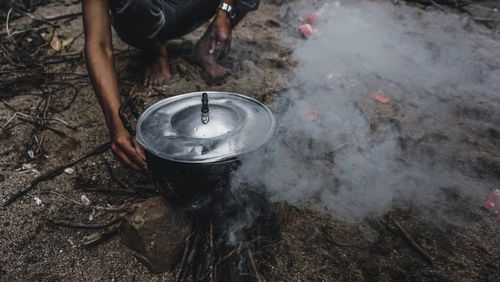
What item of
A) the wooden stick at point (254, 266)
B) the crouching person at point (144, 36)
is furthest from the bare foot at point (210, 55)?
the wooden stick at point (254, 266)

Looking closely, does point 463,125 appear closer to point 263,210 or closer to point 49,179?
point 263,210

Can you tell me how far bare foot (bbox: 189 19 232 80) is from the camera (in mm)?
3834

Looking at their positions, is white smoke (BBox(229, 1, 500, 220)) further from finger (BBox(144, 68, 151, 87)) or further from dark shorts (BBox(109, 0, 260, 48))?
finger (BBox(144, 68, 151, 87))

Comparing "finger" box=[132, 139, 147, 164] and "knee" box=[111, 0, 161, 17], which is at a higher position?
"knee" box=[111, 0, 161, 17]

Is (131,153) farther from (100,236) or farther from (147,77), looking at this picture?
(147,77)

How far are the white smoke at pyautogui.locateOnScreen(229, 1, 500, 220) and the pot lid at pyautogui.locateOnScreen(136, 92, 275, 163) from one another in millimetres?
136

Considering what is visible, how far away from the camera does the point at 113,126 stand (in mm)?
2084

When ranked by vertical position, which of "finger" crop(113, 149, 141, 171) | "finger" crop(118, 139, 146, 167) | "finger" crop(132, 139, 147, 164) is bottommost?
"finger" crop(113, 149, 141, 171)

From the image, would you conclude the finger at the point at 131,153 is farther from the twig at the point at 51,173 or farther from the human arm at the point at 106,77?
the twig at the point at 51,173

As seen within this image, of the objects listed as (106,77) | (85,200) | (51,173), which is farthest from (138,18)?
(85,200)

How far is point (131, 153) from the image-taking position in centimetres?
192

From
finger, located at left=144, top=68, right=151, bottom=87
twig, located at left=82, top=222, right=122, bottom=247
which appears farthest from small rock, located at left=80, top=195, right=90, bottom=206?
finger, located at left=144, top=68, right=151, bottom=87

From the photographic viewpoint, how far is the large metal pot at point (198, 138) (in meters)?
1.67

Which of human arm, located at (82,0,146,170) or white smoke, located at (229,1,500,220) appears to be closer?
human arm, located at (82,0,146,170)
